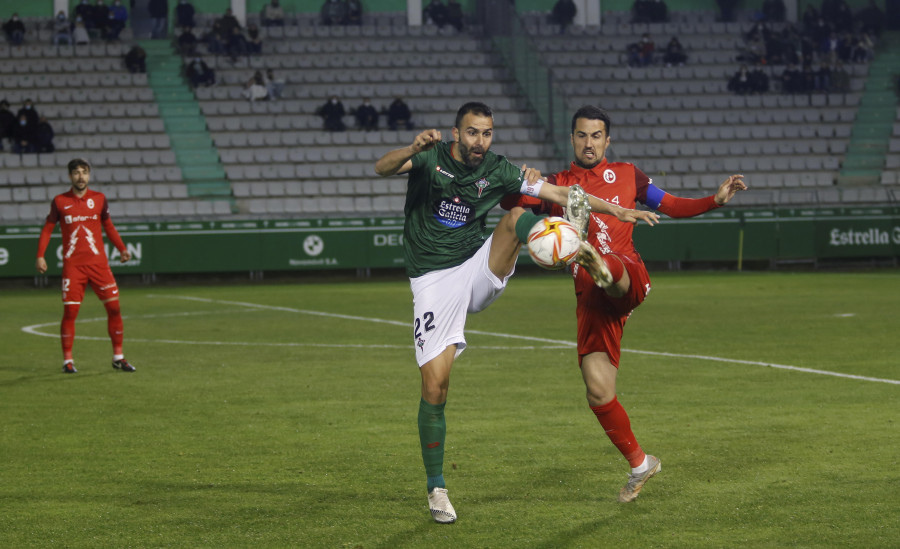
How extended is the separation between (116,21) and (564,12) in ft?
48.5

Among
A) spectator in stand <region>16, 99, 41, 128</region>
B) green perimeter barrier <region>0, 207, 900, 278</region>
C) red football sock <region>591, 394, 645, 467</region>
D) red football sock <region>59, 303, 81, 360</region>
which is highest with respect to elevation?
spectator in stand <region>16, 99, 41, 128</region>

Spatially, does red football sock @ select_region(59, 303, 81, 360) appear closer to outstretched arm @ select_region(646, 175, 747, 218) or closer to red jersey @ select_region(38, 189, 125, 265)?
red jersey @ select_region(38, 189, 125, 265)

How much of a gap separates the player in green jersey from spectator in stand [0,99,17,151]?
92.8 feet

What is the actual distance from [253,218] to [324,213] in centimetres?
212

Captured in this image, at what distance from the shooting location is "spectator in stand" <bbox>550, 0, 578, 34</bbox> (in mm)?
39656

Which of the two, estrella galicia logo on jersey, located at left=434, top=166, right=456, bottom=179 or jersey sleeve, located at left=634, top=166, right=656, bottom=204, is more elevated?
estrella galicia logo on jersey, located at left=434, top=166, right=456, bottom=179

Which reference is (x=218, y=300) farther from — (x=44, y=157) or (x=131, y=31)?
(x=131, y=31)

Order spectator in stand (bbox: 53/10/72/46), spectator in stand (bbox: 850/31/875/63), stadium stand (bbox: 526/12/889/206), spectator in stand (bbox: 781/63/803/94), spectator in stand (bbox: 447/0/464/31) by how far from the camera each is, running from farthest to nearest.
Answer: spectator in stand (bbox: 850/31/875/63)
spectator in stand (bbox: 447/0/464/31)
spectator in stand (bbox: 781/63/803/94)
spectator in stand (bbox: 53/10/72/46)
stadium stand (bbox: 526/12/889/206)

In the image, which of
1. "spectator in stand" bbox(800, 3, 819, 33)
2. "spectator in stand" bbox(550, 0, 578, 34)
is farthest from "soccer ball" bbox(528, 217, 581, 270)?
"spectator in stand" bbox(800, 3, 819, 33)

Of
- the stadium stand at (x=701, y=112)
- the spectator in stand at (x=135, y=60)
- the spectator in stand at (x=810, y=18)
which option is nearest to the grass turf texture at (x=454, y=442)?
the stadium stand at (x=701, y=112)

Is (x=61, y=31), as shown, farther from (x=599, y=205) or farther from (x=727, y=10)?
(x=599, y=205)

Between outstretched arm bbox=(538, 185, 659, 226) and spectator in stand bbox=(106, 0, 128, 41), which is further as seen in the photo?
spectator in stand bbox=(106, 0, 128, 41)

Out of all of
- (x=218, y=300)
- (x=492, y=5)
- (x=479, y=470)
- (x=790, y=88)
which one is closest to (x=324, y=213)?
(x=218, y=300)

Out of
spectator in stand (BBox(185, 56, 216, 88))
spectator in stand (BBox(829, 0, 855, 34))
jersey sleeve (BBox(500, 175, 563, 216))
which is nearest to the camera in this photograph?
jersey sleeve (BBox(500, 175, 563, 216))
